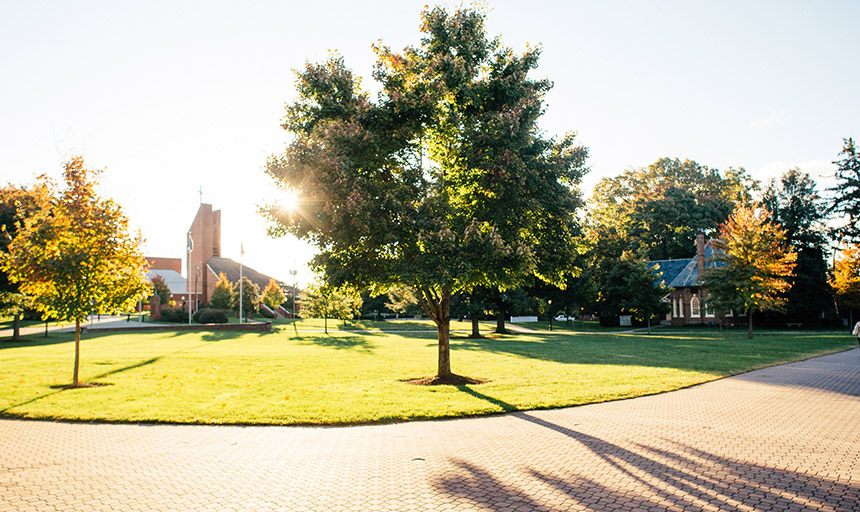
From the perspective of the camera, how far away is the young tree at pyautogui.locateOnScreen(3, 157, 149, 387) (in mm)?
13094

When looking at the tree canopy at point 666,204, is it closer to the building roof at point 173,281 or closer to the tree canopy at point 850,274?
the tree canopy at point 850,274

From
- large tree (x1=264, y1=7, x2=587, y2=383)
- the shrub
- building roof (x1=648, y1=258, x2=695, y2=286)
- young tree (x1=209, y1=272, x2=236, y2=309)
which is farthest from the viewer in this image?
building roof (x1=648, y1=258, x2=695, y2=286)

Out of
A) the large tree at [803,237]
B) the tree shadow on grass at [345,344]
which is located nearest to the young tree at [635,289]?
the large tree at [803,237]

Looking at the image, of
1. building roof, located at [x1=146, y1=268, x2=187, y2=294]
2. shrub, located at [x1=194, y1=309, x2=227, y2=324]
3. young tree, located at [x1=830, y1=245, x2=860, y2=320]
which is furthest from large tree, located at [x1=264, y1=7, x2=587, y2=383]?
building roof, located at [x1=146, y1=268, x2=187, y2=294]

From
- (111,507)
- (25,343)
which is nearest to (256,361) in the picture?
(111,507)

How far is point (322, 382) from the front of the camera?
13.6m

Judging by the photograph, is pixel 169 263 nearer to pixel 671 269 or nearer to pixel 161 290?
pixel 161 290

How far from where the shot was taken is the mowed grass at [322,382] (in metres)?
9.81

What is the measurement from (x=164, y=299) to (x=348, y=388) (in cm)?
4972

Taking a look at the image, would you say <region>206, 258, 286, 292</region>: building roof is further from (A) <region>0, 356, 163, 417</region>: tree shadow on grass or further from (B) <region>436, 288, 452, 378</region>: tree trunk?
(B) <region>436, 288, 452, 378</region>: tree trunk

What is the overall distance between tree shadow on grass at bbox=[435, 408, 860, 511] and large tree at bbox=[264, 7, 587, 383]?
577cm

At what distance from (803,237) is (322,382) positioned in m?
53.3

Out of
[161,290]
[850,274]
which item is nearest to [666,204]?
[850,274]

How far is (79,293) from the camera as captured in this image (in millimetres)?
13344
